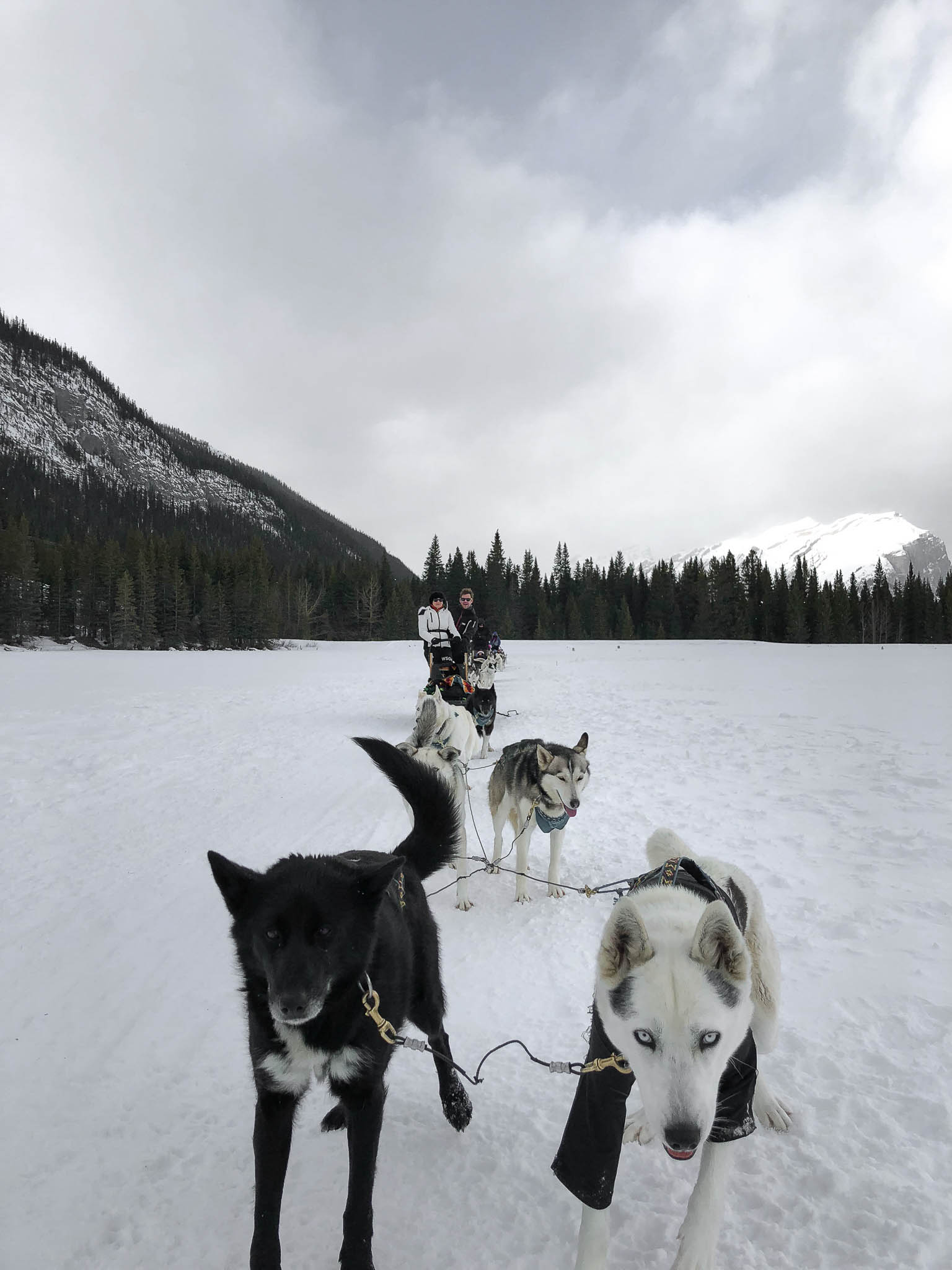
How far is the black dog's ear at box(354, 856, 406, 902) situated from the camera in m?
→ 2.04

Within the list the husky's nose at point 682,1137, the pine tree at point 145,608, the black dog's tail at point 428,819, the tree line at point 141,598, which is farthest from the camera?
the pine tree at point 145,608

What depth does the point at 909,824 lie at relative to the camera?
6.10 meters

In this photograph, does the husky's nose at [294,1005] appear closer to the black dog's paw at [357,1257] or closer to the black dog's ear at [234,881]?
the black dog's ear at [234,881]

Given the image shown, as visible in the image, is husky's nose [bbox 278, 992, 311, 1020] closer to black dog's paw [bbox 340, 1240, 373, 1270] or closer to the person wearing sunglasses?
black dog's paw [bbox 340, 1240, 373, 1270]

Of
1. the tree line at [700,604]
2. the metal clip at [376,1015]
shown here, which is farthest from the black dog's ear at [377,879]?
the tree line at [700,604]

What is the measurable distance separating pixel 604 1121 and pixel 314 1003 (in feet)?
3.32

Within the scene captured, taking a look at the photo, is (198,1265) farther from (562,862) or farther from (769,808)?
(769,808)

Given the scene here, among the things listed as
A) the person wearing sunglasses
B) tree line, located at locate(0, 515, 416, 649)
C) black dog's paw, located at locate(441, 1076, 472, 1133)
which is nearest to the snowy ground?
black dog's paw, located at locate(441, 1076, 472, 1133)

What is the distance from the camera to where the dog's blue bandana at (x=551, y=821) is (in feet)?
15.4

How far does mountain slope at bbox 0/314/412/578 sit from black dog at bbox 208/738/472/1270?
12877 centimetres

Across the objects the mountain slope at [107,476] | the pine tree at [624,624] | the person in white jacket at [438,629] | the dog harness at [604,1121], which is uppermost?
the mountain slope at [107,476]

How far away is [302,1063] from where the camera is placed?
6.31 ft

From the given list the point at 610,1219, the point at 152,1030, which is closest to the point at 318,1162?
the point at 610,1219

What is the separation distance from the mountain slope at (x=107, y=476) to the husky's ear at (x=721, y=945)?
12931 cm
